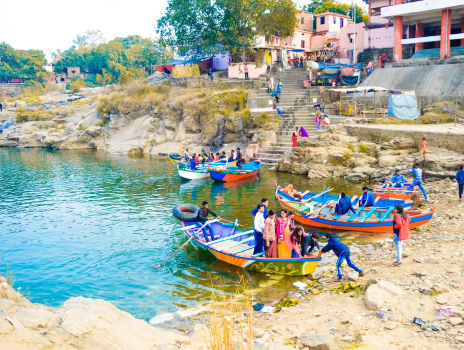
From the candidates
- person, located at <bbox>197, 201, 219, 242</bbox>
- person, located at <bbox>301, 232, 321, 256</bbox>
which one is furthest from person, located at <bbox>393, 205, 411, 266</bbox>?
person, located at <bbox>197, 201, 219, 242</bbox>

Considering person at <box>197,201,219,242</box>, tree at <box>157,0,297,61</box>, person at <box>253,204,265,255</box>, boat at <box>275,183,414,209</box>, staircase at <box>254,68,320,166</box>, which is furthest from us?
tree at <box>157,0,297,61</box>

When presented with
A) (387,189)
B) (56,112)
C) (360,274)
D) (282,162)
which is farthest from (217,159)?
(56,112)

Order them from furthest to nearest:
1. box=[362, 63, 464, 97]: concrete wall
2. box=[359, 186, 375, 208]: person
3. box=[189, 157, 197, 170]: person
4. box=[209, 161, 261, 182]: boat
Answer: box=[362, 63, 464, 97]: concrete wall
box=[189, 157, 197, 170]: person
box=[209, 161, 261, 182]: boat
box=[359, 186, 375, 208]: person

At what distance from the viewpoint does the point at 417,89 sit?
3241cm

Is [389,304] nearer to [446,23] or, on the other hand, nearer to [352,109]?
[352,109]

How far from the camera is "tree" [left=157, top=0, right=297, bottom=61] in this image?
4394cm

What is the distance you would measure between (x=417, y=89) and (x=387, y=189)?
15033 mm

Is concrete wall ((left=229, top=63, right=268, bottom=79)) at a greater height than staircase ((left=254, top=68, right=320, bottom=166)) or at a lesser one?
greater

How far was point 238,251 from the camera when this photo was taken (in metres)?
14.9

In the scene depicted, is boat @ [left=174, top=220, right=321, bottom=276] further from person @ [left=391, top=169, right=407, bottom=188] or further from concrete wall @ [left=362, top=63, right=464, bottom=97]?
concrete wall @ [left=362, top=63, right=464, bottom=97]

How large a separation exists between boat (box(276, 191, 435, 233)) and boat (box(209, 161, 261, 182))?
33.3 ft

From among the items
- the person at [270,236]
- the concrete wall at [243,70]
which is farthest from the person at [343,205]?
the concrete wall at [243,70]

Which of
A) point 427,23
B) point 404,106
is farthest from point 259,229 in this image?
point 427,23

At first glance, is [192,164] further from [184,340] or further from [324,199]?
[184,340]
